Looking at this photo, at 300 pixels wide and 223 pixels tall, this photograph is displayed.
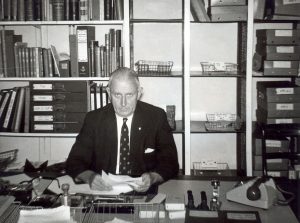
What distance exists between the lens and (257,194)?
1.52m

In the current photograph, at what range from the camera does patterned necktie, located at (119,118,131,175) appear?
2.27m

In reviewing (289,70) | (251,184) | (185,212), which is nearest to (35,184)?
(185,212)

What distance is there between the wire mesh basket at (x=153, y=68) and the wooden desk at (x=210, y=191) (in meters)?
1.37

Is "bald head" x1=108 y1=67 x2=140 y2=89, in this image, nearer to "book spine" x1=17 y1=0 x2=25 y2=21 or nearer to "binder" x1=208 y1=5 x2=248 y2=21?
"binder" x1=208 y1=5 x2=248 y2=21

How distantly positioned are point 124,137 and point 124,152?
89 mm

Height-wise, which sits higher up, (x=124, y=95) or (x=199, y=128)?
(x=124, y=95)

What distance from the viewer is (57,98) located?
308cm

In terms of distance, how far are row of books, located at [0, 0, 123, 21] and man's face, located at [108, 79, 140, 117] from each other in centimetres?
97

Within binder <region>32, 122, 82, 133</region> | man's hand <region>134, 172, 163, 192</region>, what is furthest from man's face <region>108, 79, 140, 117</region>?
binder <region>32, 122, 82, 133</region>

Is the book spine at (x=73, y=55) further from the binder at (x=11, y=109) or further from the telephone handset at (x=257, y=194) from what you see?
the telephone handset at (x=257, y=194)

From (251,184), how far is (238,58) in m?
1.90

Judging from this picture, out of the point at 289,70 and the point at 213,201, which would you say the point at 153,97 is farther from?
the point at 213,201

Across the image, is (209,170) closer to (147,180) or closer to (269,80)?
(269,80)

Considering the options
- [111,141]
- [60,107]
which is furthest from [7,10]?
[111,141]
